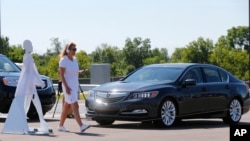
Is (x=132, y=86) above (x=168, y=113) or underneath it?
above

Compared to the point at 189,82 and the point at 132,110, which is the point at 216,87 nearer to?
the point at 189,82

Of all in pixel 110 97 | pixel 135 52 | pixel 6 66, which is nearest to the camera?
pixel 110 97

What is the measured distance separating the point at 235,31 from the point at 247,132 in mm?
128762

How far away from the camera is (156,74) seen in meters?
14.8

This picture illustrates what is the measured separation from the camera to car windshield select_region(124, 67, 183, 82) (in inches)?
574

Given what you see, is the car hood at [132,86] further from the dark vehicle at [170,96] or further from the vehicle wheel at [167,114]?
the vehicle wheel at [167,114]

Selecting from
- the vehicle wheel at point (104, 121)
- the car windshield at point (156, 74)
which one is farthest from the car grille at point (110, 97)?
the car windshield at point (156, 74)

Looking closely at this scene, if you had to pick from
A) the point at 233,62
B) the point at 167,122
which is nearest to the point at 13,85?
the point at 167,122

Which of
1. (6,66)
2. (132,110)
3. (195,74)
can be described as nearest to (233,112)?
(195,74)

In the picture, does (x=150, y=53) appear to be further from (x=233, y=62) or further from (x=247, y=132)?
(x=247, y=132)

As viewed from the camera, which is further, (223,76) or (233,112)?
(223,76)

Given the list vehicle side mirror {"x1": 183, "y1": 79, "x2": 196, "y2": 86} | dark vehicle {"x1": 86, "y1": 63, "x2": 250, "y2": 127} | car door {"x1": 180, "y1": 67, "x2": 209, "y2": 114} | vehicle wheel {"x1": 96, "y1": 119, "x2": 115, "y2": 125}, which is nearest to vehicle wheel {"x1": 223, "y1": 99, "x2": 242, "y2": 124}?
dark vehicle {"x1": 86, "y1": 63, "x2": 250, "y2": 127}

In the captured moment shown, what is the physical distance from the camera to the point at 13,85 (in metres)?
15.2

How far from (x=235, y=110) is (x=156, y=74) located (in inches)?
87.3
